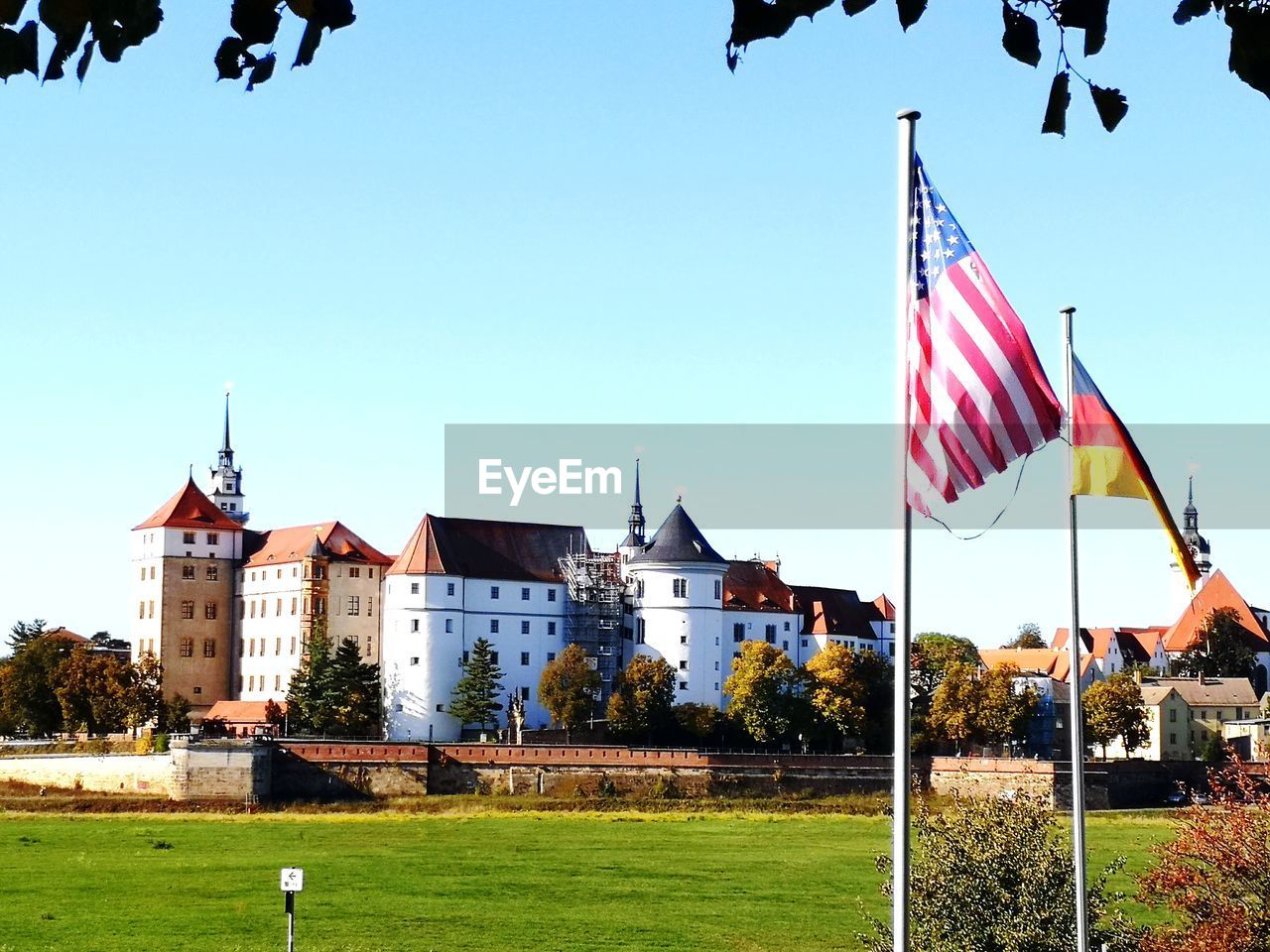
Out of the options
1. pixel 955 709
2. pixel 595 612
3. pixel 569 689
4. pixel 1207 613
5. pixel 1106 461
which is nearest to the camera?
pixel 1106 461

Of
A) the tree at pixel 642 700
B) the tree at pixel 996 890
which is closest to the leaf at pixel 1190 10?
the tree at pixel 996 890

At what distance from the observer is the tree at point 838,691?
9244cm

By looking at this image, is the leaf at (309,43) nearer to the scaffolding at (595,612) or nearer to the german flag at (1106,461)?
the german flag at (1106,461)

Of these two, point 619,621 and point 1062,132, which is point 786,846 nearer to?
point 619,621

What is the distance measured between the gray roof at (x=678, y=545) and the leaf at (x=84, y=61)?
98.7 meters

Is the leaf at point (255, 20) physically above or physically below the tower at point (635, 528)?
below

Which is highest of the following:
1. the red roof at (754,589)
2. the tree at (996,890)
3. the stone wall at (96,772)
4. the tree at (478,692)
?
the red roof at (754,589)

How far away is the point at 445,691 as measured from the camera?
97688 mm

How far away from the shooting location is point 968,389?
42.2 ft

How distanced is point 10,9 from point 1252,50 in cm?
330

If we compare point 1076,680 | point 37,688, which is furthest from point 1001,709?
point 1076,680

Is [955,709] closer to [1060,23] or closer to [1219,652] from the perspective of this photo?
[1219,652]

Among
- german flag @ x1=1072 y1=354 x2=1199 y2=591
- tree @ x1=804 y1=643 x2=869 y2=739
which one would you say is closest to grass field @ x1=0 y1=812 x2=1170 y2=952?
tree @ x1=804 y1=643 x2=869 y2=739

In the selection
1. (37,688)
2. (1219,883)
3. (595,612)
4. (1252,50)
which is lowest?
(1219,883)
